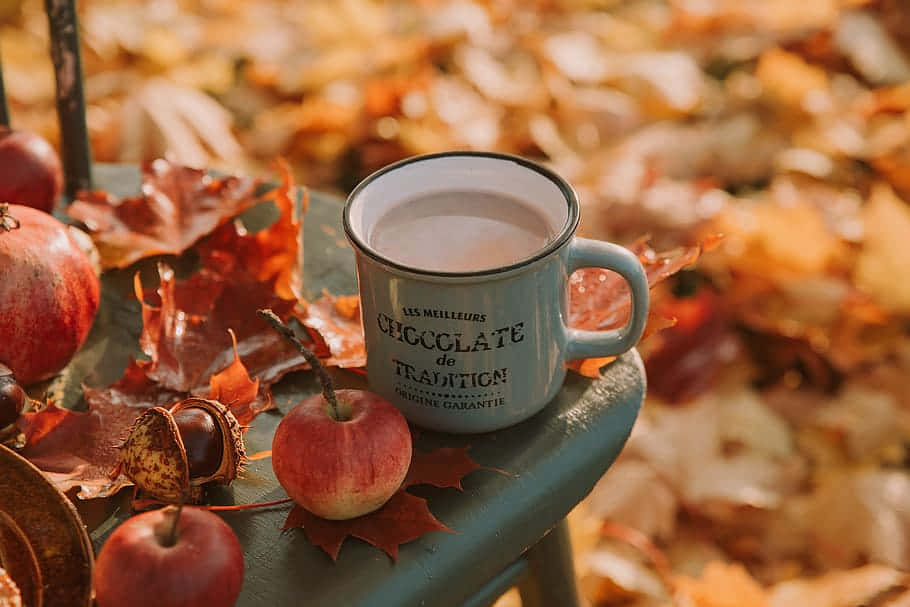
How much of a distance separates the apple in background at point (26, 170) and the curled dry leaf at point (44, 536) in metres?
0.30

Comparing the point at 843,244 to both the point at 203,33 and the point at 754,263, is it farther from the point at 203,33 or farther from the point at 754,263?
the point at 203,33

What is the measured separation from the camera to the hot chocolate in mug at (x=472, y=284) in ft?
1.98

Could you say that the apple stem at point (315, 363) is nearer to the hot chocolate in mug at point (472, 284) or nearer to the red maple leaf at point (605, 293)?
the hot chocolate in mug at point (472, 284)

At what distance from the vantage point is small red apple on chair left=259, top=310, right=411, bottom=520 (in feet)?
1.85

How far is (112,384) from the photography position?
73 cm

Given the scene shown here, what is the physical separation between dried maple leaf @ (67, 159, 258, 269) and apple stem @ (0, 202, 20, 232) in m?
0.17

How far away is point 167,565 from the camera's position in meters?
0.49

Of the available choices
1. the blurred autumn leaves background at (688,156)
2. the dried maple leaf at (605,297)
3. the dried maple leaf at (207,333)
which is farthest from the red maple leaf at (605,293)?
the blurred autumn leaves background at (688,156)

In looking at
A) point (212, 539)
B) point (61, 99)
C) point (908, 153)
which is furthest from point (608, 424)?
point (908, 153)

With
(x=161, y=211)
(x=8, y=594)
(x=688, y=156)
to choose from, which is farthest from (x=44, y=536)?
(x=688, y=156)

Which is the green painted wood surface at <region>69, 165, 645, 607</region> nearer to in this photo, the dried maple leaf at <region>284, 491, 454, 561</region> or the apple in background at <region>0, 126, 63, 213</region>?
the dried maple leaf at <region>284, 491, 454, 561</region>

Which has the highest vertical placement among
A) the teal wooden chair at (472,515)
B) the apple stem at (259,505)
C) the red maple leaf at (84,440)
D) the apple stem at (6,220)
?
the apple stem at (6,220)

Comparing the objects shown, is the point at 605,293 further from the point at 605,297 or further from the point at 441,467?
the point at 441,467

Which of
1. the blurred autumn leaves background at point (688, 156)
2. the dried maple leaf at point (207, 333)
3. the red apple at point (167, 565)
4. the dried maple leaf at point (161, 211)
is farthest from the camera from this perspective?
the blurred autumn leaves background at point (688, 156)
